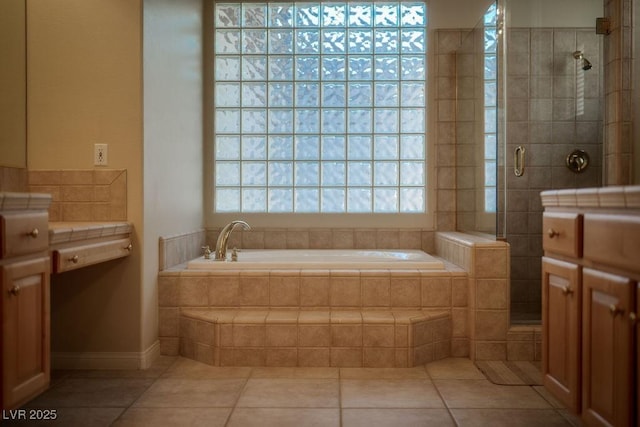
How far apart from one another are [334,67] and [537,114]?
140 cm

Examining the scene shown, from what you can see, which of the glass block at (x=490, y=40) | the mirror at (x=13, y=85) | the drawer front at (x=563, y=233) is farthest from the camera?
the glass block at (x=490, y=40)

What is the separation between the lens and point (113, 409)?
217 cm

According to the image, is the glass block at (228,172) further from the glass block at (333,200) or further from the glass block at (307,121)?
the glass block at (333,200)

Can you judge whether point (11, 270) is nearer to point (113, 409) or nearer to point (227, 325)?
point (113, 409)

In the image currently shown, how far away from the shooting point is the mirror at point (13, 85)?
2514 millimetres

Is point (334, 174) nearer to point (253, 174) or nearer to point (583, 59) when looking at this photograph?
point (253, 174)

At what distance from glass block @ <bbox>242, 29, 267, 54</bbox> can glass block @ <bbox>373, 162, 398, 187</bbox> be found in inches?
44.9

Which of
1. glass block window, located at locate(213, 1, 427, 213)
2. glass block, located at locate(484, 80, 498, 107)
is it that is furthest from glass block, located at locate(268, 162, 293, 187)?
glass block, located at locate(484, 80, 498, 107)

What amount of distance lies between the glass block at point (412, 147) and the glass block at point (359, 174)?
0.26 meters

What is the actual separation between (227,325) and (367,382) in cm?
75

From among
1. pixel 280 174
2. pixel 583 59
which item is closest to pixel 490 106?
pixel 583 59

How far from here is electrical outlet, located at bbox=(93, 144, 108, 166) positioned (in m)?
2.71

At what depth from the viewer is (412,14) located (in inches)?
154

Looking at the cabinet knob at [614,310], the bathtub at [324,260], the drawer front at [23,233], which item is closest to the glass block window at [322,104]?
the bathtub at [324,260]
